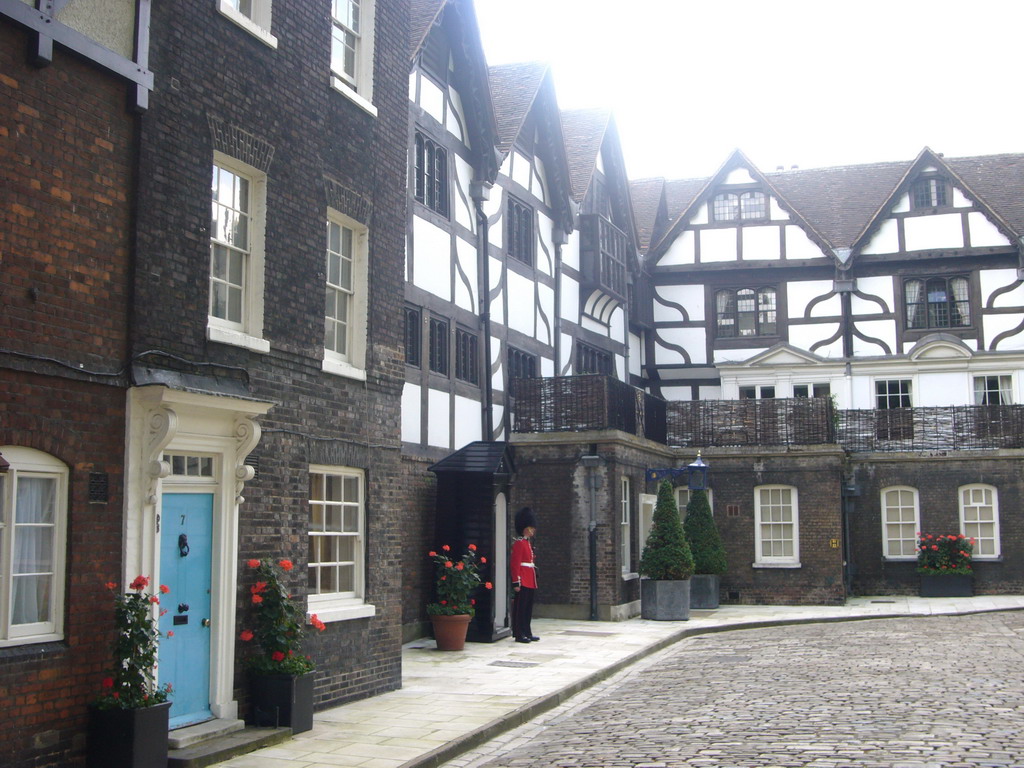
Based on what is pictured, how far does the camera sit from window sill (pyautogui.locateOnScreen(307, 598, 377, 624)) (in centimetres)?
1122

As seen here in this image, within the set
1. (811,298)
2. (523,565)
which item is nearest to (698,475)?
(523,565)

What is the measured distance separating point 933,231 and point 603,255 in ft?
34.4

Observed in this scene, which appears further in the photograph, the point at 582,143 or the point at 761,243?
the point at 761,243

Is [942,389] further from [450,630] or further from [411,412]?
[450,630]

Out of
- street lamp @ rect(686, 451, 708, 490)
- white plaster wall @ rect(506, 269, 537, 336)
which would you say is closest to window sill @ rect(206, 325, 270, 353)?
white plaster wall @ rect(506, 269, 537, 336)

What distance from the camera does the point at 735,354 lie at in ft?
107

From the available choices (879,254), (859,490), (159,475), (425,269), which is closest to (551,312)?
(425,269)

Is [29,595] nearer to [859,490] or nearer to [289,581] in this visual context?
[289,581]

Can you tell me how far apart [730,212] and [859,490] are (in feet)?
31.8

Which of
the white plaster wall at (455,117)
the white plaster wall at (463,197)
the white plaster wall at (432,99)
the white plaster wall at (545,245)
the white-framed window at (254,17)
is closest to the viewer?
the white-framed window at (254,17)

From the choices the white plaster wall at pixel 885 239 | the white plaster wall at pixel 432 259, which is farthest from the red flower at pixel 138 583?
the white plaster wall at pixel 885 239

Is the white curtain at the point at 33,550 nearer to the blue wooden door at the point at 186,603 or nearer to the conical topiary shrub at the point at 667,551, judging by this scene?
the blue wooden door at the point at 186,603

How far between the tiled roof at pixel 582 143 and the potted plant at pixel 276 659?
17094 millimetres

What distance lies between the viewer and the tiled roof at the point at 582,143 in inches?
1063
